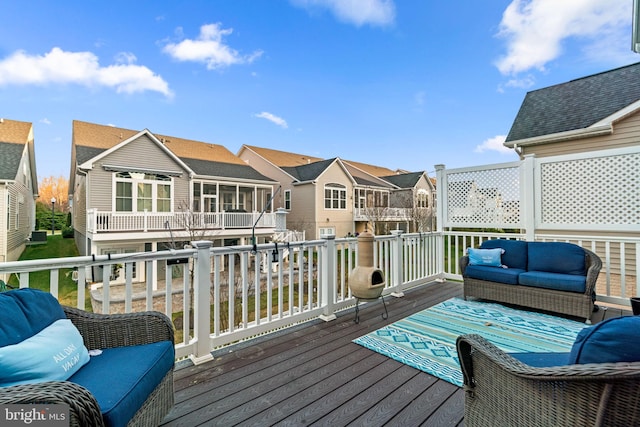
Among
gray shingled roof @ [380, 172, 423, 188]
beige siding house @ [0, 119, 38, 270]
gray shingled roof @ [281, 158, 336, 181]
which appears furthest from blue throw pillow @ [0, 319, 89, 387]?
gray shingled roof @ [380, 172, 423, 188]

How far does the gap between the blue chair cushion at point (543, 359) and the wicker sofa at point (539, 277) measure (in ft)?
8.33

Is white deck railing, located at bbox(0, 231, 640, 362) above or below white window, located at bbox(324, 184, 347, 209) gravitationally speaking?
below

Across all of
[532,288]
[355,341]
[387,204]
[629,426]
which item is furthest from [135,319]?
[387,204]

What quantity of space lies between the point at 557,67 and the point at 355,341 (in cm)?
946

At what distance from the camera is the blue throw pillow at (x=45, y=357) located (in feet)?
3.65

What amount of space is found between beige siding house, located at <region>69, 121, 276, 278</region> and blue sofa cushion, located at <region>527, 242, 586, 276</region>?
6.47 meters

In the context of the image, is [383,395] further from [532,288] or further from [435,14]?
[435,14]

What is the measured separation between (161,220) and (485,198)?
10.2 m

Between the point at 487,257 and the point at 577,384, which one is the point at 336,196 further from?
the point at 577,384

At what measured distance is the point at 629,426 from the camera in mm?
917

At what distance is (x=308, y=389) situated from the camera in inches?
81.4

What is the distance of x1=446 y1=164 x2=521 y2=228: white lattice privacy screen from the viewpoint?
16.3 ft

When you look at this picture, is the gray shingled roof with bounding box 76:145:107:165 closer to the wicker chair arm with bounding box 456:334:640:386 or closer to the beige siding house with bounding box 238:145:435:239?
the beige siding house with bounding box 238:145:435:239

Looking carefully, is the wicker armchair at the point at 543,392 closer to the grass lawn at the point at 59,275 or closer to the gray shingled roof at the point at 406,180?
the grass lawn at the point at 59,275
